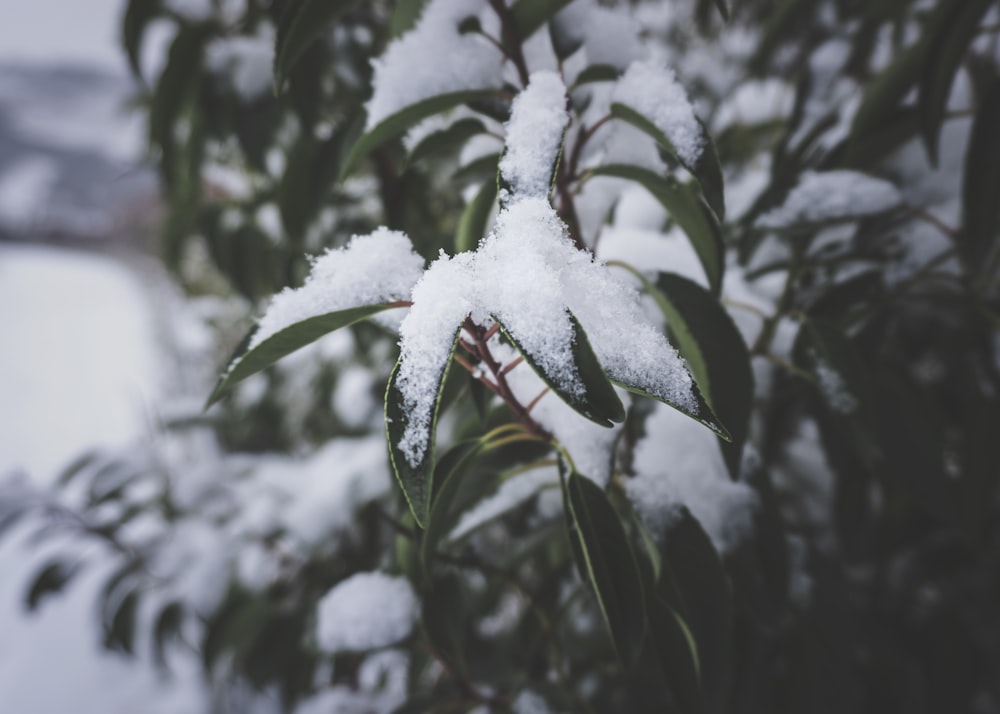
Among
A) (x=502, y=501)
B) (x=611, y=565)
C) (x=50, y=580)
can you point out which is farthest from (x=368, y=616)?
(x=50, y=580)

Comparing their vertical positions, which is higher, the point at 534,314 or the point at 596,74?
the point at 596,74

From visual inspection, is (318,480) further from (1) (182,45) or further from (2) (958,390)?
(2) (958,390)

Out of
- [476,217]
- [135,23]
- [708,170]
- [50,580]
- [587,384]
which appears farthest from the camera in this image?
[50,580]

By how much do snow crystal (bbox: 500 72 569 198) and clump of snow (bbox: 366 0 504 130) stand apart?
8 centimetres

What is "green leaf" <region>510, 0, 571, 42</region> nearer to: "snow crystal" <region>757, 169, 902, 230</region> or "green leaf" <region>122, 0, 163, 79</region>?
"snow crystal" <region>757, 169, 902, 230</region>

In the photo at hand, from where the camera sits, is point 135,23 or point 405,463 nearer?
point 405,463

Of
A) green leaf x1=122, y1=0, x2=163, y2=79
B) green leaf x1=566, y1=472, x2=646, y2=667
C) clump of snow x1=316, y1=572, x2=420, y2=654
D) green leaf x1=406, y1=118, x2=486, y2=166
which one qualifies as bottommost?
green leaf x1=566, y1=472, x2=646, y2=667

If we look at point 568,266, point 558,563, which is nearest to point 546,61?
point 568,266

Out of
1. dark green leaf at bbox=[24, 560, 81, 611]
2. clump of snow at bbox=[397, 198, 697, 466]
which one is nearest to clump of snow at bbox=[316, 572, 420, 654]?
clump of snow at bbox=[397, 198, 697, 466]

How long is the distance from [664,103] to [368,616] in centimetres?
49

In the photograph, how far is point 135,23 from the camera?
681 mm

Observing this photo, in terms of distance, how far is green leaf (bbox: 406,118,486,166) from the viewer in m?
0.45

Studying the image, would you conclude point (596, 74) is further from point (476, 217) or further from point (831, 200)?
point (831, 200)

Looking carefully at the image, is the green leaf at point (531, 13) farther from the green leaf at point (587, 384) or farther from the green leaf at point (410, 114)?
the green leaf at point (587, 384)
